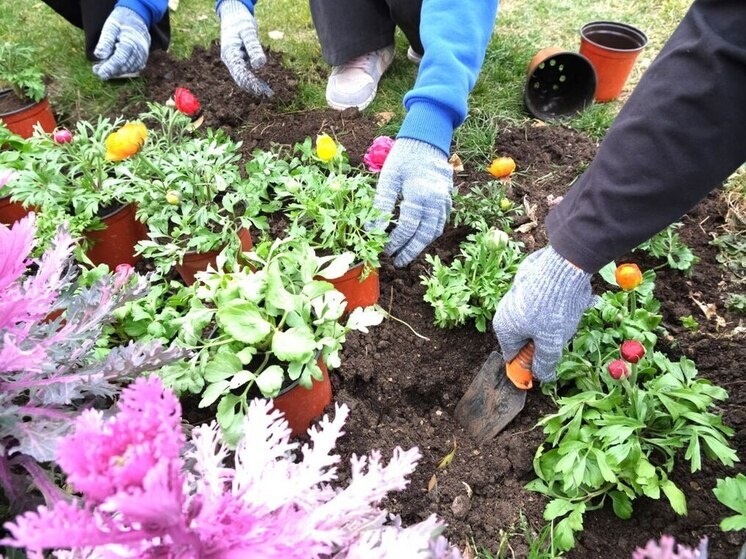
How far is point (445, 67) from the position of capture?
2.06m

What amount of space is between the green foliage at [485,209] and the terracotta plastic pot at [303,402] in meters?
0.81

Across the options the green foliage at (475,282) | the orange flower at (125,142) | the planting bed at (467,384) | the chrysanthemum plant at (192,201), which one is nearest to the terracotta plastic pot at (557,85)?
the planting bed at (467,384)

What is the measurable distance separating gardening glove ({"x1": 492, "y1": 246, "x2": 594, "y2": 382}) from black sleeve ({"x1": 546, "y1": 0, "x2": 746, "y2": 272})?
93mm

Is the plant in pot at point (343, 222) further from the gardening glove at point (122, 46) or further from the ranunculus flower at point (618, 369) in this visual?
the gardening glove at point (122, 46)

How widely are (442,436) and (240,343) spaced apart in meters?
0.67

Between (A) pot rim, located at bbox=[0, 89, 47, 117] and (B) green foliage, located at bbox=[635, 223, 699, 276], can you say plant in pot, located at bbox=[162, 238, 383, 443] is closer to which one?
(B) green foliage, located at bbox=[635, 223, 699, 276]

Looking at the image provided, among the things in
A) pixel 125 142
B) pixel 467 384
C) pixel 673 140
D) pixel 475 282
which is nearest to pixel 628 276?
pixel 673 140

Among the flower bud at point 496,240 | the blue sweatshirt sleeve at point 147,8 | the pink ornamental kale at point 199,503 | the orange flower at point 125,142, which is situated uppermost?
the pink ornamental kale at point 199,503

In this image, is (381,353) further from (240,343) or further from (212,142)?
(212,142)

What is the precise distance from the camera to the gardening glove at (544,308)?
145 centimetres

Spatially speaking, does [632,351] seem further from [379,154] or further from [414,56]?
[414,56]

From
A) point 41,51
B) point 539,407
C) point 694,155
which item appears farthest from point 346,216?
point 41,51

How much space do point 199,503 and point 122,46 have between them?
2807mm

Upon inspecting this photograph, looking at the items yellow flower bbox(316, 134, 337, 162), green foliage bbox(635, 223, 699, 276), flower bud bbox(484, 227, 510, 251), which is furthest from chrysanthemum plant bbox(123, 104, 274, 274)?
green foliage bbox(635, 223, 699, 276)
